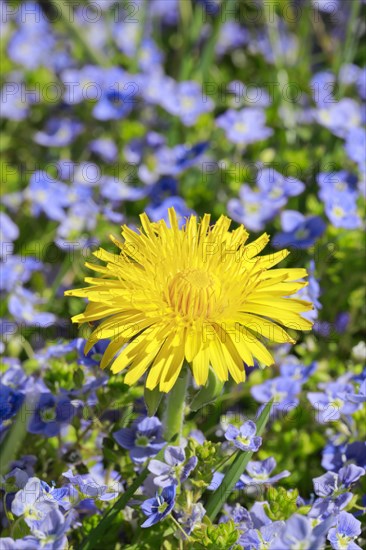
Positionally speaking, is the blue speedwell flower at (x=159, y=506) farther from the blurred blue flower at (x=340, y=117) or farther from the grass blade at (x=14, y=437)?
the blurred blue flower at (x=340, y=117)

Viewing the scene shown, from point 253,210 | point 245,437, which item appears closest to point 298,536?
point 245,437

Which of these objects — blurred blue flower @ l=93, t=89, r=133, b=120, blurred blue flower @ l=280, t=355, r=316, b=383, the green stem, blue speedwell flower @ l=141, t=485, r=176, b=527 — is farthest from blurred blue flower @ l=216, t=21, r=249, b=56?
blue speedwell flower @ l=141, t=485, r=176, b=527

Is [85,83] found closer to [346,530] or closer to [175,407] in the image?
[175,407]

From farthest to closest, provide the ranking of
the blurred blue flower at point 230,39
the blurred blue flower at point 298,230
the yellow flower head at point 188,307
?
1. the blurred blue flower at point 230,39
2. the blurred blue flower at point 298,230
3. the yellow flower head at point 188,307

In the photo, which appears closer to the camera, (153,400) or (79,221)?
(153,400)

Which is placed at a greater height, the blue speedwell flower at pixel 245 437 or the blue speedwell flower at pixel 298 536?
the blue speedwell flower at pixel 298 536

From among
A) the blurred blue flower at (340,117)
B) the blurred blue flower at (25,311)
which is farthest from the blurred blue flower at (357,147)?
the blurred blue flower at (25,311)

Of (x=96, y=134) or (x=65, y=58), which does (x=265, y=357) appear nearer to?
(x=96, y=134)
